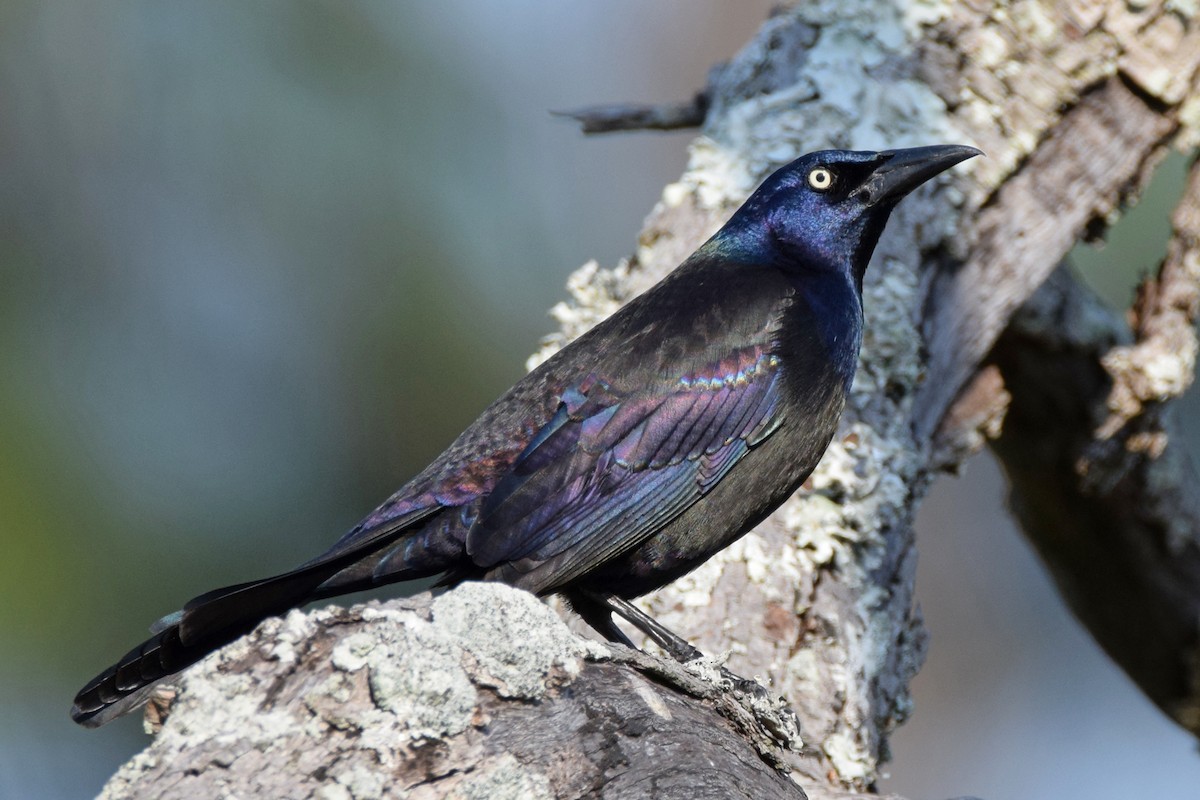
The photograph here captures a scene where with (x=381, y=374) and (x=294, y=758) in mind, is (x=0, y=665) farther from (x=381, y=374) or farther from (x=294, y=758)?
(x=294, y=758)

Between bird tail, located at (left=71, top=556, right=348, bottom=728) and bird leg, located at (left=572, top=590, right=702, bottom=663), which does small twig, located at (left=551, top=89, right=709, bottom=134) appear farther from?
bird tail, located at (left=71, top=556, right=348, bottom=728)

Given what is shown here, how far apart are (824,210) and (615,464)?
4.08 ft

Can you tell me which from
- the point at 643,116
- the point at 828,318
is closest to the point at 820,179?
the point at 828,318

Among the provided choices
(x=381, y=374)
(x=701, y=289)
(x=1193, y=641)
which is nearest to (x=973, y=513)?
(x=1193, y=641)

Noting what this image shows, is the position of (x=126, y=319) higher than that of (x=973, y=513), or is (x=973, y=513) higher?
(x=126, y=319)

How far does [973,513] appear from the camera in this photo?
10.5 meters

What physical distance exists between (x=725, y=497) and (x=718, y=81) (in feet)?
7.25

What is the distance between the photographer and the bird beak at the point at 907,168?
406 centimetres

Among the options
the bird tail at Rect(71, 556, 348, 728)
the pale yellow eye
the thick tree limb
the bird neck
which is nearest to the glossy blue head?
the pale yellow eye

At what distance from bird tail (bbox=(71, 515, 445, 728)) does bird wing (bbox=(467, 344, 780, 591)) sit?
460mm

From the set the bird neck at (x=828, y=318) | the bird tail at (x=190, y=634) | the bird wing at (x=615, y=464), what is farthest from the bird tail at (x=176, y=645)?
the bird neck at (x=828, y=318)

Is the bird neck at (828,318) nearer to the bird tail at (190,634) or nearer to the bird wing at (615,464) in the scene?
the bird wing at (615,464)

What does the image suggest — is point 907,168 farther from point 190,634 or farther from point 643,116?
point 190,634

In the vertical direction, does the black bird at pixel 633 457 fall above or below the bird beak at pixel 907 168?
below
